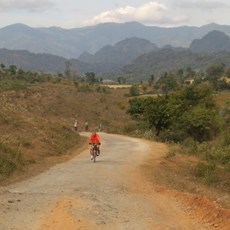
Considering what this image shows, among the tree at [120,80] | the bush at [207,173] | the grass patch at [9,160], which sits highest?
the grass patch at [9,160]

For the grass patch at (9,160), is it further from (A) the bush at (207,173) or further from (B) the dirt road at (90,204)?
(A) the bush at (207,173)

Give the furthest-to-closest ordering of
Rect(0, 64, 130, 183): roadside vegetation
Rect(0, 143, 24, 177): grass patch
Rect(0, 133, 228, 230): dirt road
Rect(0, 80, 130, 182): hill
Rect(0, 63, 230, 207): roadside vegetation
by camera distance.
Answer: Rect(0, 80, 130, 182): hill < Rect(0, 64, 130, 183): roadside vegetation < Rect(0, 63, 230, 207): roadside vegetation < Rect(0, 143, 24, 177): grass patch < Rect(0, 133, 228, 230): dirt road

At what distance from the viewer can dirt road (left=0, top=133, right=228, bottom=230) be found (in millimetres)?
10859

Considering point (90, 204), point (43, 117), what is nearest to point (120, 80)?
point (43, 117)

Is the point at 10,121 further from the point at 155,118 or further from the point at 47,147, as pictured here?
the point at 155,118

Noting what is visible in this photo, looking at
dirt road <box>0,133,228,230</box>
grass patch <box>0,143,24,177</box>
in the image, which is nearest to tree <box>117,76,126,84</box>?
grass patch <box>0,143,24,177</box>

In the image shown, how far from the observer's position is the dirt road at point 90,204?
35.6 feet

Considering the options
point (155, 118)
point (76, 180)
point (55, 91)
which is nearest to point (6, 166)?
point (76, 180)

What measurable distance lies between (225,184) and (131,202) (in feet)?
20.3

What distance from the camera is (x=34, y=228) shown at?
410 inches

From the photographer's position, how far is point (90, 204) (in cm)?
1273

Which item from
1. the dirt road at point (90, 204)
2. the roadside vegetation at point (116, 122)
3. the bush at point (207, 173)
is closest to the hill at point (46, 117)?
the roadside vegetation at point (116, 122)

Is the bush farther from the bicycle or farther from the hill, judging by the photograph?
the hill

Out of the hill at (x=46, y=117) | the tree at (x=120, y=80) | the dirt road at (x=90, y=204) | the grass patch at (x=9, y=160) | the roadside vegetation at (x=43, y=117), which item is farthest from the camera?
the tree at (x=120, y=80)
